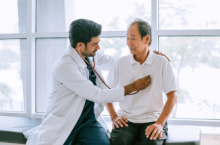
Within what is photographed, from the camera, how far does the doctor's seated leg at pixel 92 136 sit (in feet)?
5.40

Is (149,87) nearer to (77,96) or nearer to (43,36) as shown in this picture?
(77,96)

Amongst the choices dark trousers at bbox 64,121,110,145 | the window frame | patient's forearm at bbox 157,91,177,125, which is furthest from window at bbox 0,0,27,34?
patient's forearm at bbox 157,91,177,125

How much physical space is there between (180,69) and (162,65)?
61 centimetres

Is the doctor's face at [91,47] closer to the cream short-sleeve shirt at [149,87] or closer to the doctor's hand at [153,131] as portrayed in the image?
the cream short-sleeve shirt at [149,87]

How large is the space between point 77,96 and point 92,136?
13.6 inches

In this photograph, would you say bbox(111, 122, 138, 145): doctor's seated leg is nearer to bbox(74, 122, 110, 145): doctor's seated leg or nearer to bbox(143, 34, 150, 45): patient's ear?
bbox(74, 122, 110, 145): doctor's seated leg

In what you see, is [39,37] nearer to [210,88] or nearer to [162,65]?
[162,65]

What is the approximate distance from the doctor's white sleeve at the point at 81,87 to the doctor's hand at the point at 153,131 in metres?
0.31

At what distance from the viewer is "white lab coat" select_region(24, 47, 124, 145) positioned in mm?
1611

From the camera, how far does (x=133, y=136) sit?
1.65 m

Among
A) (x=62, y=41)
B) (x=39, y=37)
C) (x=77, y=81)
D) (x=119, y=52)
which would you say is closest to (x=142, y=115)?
(x=77, y=81)

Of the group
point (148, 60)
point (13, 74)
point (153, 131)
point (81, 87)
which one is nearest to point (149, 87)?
point (148, 60)

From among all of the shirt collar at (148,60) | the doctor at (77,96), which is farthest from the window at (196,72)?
the doctor at (77,96)

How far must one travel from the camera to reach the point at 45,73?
8.50 feet
